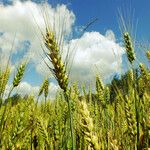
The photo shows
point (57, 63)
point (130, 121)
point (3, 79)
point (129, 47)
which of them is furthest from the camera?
point (129, 47)

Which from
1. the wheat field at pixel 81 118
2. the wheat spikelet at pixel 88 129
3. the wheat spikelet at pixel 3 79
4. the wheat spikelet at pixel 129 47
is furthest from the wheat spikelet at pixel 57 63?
the wheat spikelet at pixel 129 47

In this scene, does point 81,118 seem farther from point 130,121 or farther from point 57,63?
point 130,121

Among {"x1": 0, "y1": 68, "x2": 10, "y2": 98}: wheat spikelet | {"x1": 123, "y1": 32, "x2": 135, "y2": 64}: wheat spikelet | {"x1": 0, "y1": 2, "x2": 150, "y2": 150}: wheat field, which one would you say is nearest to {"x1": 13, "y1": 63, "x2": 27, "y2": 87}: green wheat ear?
{"x1": 0, "y1": 2, "x2": 150, "y2": 150}: wheat field

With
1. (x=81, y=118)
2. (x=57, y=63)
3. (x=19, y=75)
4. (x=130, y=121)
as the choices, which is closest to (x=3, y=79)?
(x=19, y=75)

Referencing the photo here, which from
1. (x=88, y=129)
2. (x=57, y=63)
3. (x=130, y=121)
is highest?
(x=57, y=63)

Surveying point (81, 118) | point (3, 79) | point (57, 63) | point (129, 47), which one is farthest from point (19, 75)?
point (81, 118)

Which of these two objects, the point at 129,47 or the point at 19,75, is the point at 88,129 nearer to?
the point at 129,47

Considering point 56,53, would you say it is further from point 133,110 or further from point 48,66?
point 133,110

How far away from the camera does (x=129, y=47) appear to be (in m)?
3.08

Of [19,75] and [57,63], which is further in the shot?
[19,75]

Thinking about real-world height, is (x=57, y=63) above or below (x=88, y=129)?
above

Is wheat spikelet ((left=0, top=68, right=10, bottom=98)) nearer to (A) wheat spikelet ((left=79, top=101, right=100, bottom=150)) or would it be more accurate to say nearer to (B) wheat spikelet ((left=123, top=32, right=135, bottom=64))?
(B) wheat spikelet ((left=123, top=32, right=135, bottom=64))

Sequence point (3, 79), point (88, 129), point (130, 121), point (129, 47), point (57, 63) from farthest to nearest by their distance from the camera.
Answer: point (129, 47) → point (3, 79) → point (130, 121) → point (57, 63) → point (88, 129)

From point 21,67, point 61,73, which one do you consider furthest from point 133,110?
point 21,67
